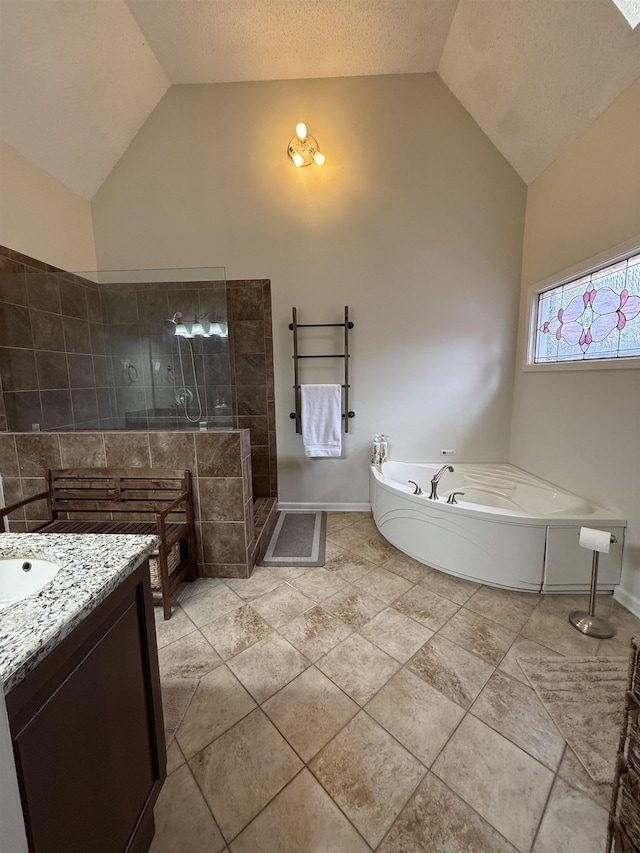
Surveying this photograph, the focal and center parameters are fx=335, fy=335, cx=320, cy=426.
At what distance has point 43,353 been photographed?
2387 mm

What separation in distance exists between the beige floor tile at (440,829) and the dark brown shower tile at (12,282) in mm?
3294

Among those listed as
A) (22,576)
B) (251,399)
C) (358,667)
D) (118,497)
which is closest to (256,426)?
(251,399)

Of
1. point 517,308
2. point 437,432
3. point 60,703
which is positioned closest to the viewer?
point 60,703

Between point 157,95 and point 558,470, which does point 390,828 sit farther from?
point 157,95

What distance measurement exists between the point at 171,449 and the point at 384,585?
5.26 feet

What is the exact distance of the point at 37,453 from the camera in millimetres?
2086

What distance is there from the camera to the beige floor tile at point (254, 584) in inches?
82.1

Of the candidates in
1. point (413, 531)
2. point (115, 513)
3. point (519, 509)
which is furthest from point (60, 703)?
point (519, 509)

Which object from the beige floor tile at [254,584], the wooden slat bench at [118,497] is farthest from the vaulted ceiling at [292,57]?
the beige floor tile at [254,584]

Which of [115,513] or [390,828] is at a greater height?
[115,513]

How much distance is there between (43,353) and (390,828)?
3.11m

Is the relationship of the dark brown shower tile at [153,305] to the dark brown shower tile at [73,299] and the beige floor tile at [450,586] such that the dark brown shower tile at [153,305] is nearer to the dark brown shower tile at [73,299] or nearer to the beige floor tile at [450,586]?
the dark brown shower tile at [73,299]

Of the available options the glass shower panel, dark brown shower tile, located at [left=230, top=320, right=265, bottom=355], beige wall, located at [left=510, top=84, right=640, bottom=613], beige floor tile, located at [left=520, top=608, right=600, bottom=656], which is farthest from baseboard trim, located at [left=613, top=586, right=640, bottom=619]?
dark brown shower tile, located at [left=230, top=320, right=265, bottom=355]

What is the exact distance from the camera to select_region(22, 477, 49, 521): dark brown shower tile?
211 centimetres
